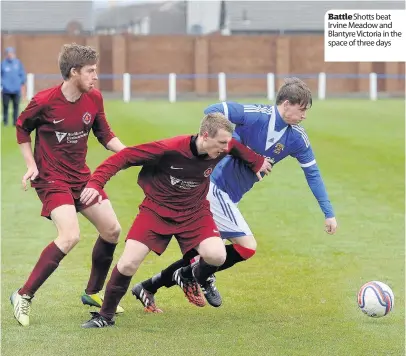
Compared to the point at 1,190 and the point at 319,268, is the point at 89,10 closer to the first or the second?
the point at 1,190

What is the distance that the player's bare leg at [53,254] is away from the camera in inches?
307

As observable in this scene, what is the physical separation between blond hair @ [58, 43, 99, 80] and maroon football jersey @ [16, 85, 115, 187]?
244 millimetres

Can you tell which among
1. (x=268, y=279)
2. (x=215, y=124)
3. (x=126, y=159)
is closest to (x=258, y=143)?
(x=215, y=124)

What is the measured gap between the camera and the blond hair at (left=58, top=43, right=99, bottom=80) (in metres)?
7.74

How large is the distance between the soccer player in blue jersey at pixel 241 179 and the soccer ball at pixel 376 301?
0.59 m

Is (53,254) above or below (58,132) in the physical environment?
below

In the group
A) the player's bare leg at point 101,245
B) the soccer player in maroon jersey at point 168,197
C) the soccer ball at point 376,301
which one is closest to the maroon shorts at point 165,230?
the soccer player in maroon jersey at point 168,197

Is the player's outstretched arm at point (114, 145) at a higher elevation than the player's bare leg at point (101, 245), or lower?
higher

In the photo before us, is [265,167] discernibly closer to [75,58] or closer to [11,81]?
[75,58]

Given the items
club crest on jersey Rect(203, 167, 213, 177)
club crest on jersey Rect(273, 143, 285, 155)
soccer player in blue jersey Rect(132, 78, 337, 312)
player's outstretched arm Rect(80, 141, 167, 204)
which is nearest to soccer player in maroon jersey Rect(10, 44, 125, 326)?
player's outstretched arm Rect(80, 141, 167, 204)

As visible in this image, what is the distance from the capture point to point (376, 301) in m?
8.01

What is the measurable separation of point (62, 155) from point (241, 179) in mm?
1515

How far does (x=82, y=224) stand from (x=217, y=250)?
5.60 m

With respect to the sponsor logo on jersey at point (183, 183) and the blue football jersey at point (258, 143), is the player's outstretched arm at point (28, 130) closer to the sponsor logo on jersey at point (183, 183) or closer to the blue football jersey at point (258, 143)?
the sponsor logo on jersey at point (183, 183)
